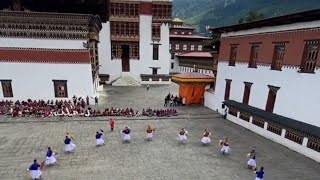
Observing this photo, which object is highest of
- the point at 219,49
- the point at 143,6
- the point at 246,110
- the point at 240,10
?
the point at 240,10

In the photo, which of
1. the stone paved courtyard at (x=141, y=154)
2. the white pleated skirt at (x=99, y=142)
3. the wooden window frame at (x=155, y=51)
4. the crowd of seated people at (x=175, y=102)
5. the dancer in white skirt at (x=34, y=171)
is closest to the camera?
the dancer in white skirt at (x=34, y=171)

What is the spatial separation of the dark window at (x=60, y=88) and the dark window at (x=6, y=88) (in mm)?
3997

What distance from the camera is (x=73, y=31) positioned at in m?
23.1

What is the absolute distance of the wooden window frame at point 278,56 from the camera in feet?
55.7

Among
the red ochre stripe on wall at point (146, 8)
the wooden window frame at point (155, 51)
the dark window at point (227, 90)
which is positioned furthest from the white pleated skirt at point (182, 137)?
the red ochre stripe on wall at point (146, 8)

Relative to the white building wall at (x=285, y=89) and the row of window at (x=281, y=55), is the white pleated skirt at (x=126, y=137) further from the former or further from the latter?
the row of window at (x=281, y=55)

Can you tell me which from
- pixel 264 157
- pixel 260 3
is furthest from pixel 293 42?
pixel 260 3

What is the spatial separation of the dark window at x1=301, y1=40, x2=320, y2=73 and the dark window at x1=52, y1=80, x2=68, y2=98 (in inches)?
782

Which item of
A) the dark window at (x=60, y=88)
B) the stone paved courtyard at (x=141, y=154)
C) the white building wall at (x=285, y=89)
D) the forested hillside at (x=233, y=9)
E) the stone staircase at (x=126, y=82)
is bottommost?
the stone paved courtyard at (x=141, y=154)

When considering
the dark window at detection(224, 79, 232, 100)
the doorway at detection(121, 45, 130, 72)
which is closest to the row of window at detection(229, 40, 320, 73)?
the dark window at detection(224, 79, 232, 100)

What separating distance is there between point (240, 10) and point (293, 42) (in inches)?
3587

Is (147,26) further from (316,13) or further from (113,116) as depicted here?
(316,13)

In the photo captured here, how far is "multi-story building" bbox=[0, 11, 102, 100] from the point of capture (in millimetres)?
22328

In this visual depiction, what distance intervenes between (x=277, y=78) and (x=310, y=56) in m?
2.70
